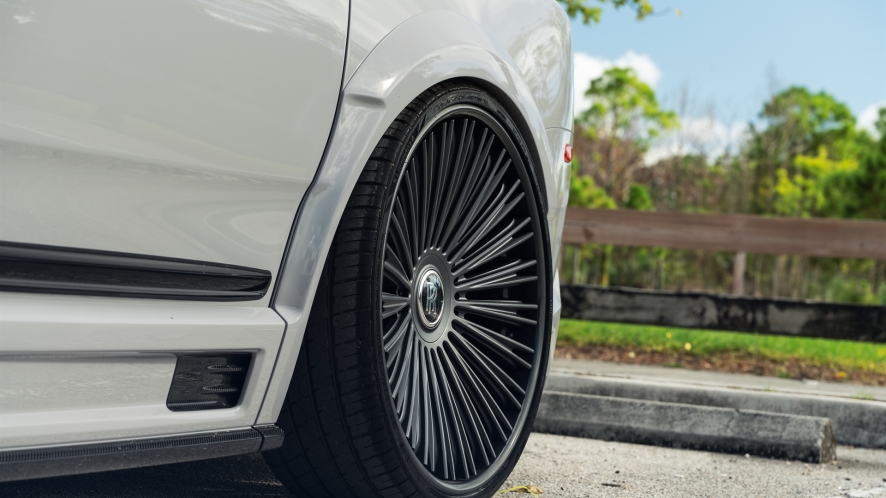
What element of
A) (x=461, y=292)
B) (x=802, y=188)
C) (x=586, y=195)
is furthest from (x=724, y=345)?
(x=802, y=188)

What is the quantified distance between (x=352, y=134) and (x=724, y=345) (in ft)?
18.9

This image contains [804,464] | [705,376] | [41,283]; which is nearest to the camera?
[41,283]

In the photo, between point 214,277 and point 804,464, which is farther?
point 804,464

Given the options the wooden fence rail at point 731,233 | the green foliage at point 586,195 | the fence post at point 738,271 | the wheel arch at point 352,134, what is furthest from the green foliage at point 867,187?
the wheel arch at point 352,134

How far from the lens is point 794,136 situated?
117 ft

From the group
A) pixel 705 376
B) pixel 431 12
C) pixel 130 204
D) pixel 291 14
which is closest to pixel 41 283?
pixel 130 204

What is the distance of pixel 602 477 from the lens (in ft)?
9.29

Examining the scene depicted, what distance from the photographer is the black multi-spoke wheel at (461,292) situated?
6.92 ft

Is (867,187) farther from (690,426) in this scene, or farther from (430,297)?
(430,297)

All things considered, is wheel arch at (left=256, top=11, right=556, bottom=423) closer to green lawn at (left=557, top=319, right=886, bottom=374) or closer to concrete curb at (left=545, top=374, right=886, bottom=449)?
concrete curb at (left=545, top=374, right=886, bottom=449)

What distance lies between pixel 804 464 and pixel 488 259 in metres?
1.62

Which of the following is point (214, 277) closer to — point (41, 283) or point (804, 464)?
point (41, 283)

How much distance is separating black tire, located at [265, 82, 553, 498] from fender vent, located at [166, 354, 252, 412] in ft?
0.59

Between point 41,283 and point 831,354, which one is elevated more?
point 831,354
